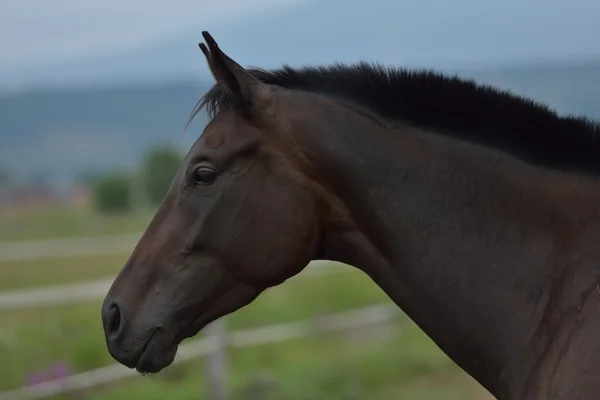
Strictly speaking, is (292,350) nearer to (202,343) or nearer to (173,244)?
(202,343)

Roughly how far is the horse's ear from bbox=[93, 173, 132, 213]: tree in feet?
110

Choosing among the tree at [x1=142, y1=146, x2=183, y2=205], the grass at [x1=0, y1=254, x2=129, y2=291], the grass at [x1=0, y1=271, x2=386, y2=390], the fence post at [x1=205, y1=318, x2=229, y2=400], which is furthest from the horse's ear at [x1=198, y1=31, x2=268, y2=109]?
the tree at [x1=142, y1=146, x2=183, y2=205]

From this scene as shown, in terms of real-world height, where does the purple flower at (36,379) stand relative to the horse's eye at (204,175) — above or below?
below

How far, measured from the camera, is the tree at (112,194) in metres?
35.9

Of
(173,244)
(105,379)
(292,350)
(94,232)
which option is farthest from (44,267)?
(173,244)

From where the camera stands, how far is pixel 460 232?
8.16 feet

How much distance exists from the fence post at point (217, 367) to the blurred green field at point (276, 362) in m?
0.11

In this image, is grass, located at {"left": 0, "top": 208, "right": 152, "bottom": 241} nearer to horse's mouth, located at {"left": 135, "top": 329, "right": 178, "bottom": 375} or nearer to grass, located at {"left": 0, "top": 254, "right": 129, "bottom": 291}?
grass, located at {"left": 0, "top": 254, "right": 129, "bottom": 291}

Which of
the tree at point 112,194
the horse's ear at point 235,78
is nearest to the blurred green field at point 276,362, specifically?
the horse's ear at point 235,78

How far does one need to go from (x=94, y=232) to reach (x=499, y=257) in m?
23.6

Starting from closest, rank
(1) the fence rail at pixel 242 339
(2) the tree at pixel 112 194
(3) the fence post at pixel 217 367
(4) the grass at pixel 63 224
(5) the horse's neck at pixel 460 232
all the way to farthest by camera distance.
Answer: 1. (5) the horse's neck at pixel 460 232
2. (1) the fence rail at pixel 242 339
3. (3) the fence post at pixel 217 367
4. (4) the grass at pixel 63 224
5. (2) the tree at pixel 112 194

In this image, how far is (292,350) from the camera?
8.19 metres

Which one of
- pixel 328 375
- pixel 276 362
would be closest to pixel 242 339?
pixel 276 362

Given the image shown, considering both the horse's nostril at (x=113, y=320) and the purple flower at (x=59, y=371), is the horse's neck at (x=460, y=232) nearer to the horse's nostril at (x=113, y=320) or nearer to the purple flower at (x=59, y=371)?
the horse's nostril at (x=113, y=320)
